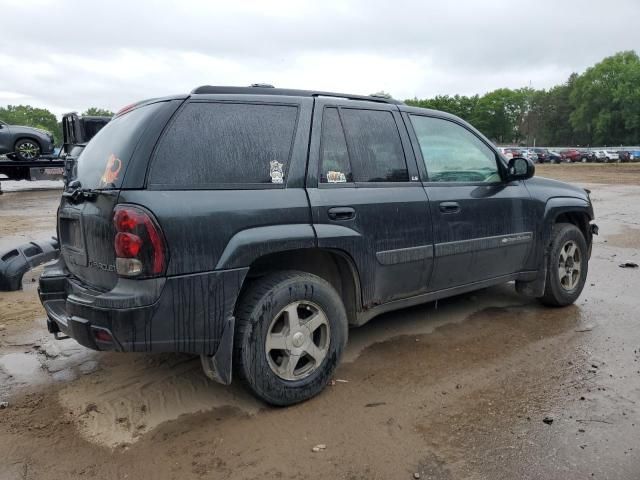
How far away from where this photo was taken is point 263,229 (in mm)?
3055

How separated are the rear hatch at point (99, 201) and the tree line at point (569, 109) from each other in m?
78.3

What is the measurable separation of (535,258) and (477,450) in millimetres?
2479

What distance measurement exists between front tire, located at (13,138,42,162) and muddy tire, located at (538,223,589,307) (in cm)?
1667

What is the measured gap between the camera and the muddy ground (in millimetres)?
2699

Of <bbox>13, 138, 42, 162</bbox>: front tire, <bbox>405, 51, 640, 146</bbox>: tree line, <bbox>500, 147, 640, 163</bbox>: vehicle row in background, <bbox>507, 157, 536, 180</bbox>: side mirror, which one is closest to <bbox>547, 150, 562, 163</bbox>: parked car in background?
Result: <bbox>500, 147, 640, 163</bbox>: vehicle row in background

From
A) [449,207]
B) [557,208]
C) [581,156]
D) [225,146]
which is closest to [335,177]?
[225,146]

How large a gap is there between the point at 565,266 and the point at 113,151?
4150mm

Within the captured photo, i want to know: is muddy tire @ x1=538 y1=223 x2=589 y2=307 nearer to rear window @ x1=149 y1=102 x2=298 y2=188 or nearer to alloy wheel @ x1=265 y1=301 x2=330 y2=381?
alloy wheel @ x1=265 y1=301 x2=330 y2=381

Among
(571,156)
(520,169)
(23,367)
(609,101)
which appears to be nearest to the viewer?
(23,367)

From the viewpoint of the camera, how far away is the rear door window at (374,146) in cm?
364

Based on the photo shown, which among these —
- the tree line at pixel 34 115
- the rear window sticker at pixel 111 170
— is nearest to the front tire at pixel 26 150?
the rear window sticker at pixel 111 170

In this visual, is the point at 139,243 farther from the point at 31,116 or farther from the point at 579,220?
the point at 31,116

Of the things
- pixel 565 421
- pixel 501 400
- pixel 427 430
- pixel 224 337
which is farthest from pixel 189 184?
pixel 565 421

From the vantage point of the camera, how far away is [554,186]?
4988 mm
